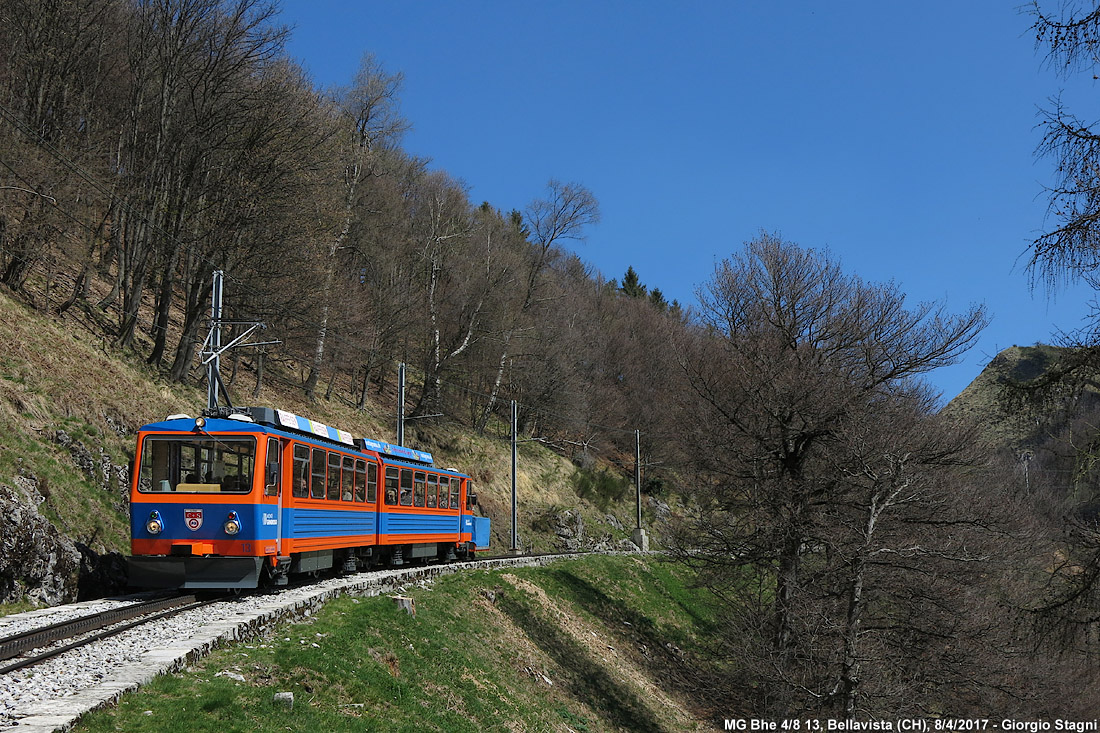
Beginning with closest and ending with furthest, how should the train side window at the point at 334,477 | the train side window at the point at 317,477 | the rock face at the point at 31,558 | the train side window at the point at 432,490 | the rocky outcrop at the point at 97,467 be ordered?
1. the rock face at the point at 31,558
2. the train side window at the point at 317,477
3. the train side window at the point at 334,477
4. the rocky outcrop at the point at 97,467
5. the train side window at the point at 432,490

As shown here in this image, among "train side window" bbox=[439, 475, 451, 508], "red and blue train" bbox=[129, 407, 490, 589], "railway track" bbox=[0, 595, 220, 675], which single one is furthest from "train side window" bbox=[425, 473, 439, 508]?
"railway track" bbox=[0, 595, 220, 675]

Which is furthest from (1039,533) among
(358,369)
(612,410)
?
(612,410)

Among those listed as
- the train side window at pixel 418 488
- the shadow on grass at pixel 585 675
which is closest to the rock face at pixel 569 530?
the train side window at pixel 418 488

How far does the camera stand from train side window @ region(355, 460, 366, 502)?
19.0m

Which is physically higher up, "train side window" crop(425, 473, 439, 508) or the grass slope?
"train side window" crop(425, 473, 439, 508)

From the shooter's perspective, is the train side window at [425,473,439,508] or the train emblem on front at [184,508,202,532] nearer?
the train emblem on front at [184,508,202,532]

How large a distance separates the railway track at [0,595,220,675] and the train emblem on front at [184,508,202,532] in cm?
127

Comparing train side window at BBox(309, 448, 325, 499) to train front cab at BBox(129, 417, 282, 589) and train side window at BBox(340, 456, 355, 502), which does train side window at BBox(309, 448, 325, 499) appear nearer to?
train side window at BBox(340, 456, 355, 502)

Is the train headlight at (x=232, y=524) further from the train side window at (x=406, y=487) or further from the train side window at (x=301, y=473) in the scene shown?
the train side window at (x=406, y=487)

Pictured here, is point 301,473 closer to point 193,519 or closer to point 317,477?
point 317,477

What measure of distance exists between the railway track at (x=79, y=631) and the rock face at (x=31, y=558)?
1689 mm

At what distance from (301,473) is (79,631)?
5.60 meters

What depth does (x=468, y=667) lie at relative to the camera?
14.5 metres

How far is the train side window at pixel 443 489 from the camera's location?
2592 centimetres
